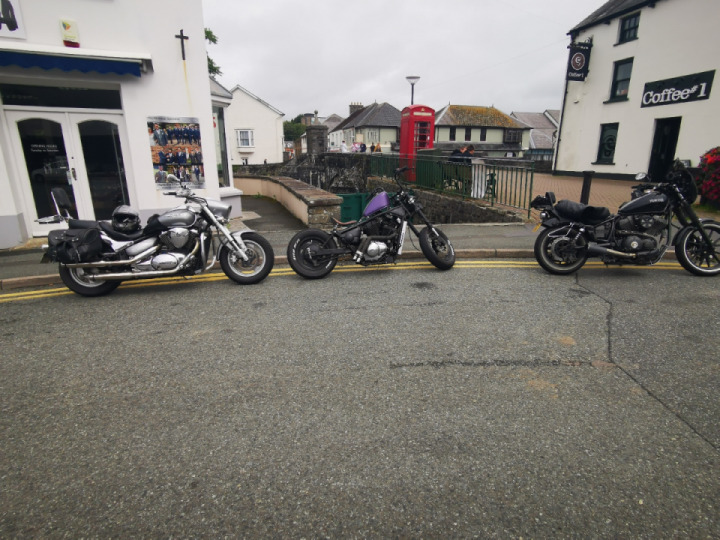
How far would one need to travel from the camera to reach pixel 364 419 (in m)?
2.88

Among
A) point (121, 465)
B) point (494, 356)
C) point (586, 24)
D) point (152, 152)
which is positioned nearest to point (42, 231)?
point (152, 152)

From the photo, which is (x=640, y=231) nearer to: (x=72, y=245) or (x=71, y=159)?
(x=72, y=245)

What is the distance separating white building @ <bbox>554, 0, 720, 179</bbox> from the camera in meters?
14.6

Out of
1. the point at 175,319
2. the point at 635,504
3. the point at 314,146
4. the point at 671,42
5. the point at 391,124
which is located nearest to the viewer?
the point at 635,504

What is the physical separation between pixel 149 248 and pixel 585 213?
594 cm

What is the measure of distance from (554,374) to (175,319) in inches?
150

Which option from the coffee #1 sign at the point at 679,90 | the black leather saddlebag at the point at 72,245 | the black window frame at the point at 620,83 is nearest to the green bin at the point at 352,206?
the black leather saddlebag at the point at 72,245

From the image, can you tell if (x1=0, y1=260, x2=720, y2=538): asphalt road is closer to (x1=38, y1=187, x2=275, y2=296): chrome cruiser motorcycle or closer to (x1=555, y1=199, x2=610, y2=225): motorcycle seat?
(x1=38, y1=187, x2=275, y2=296): chrome cruiser motorcycle

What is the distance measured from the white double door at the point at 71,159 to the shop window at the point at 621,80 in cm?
1891

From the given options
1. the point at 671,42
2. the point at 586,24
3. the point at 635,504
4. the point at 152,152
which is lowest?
the point at 635,504

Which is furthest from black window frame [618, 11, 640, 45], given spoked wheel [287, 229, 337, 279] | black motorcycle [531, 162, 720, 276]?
spoked wheel [287, 229, 337, 279]

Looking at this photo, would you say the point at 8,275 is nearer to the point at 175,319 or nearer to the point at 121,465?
the point at 175,319

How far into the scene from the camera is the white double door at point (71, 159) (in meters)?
8.34

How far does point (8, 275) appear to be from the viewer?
20.3ft
